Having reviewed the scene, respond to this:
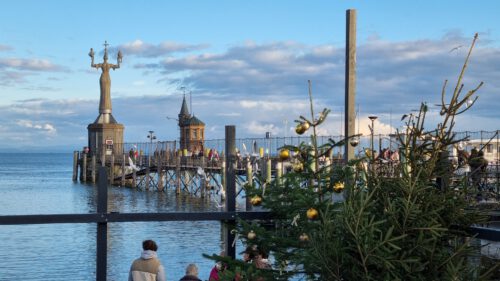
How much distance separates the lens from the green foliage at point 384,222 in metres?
4.27

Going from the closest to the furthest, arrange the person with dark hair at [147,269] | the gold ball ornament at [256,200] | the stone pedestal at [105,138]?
the gold ball ornament at [256,200] → the person with dark hair at [147,269] → the stone pedestal at [105,138]

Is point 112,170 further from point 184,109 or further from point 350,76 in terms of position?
point 350,76

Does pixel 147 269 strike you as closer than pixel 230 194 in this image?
No

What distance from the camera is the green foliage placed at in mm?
4273

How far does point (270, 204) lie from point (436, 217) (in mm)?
1531

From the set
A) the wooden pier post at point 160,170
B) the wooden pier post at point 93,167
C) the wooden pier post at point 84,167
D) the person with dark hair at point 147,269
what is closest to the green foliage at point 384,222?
the person with dark hair at point 147,269

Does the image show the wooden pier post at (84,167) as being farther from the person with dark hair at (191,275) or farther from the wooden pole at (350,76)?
the wooden pole at (350,76)

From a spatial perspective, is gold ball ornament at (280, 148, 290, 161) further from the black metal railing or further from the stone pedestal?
the stone pedestal

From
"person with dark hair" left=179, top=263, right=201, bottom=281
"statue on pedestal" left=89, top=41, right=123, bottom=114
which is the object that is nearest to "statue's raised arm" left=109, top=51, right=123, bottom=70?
"statue on pedestal" left=89, top=41, right=123, bottom=114

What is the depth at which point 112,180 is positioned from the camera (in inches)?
3273

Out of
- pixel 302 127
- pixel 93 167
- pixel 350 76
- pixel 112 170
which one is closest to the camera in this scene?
pixel 302 127

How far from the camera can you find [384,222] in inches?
175

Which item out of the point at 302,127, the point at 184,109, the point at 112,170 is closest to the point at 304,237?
the point at 302,127

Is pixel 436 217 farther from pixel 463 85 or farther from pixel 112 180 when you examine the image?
pixel 112 180
